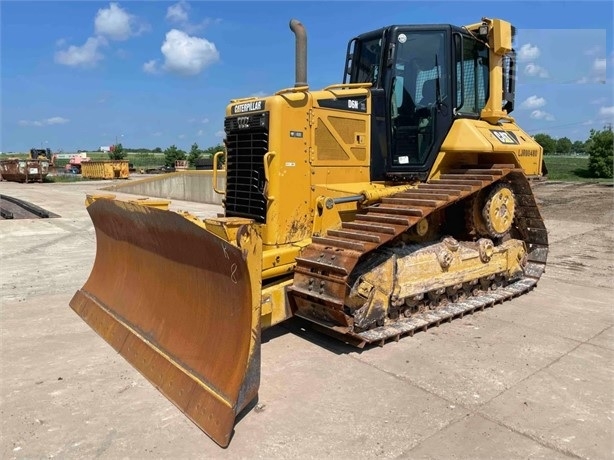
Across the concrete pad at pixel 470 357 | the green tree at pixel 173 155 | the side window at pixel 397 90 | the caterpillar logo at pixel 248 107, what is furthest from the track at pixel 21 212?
the green tree at pixel 173 155

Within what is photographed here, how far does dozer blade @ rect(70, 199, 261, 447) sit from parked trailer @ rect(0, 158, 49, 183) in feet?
113

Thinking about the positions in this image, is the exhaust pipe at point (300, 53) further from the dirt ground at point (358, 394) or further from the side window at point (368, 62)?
the dirt ground at point (358, 394)

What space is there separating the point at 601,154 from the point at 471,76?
26890mm

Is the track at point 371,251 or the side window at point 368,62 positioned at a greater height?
the side window at point 368,62

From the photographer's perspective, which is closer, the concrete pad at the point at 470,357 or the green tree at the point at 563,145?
the concrete pad at the point at 470,357

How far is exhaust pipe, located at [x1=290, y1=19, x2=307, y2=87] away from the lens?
17.1 ft

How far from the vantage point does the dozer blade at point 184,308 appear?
345 cm

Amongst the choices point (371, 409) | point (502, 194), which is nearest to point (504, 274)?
point (502, 194)

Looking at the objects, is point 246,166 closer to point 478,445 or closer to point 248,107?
point 248,107

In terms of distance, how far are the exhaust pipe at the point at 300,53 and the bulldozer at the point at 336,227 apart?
0.05ft

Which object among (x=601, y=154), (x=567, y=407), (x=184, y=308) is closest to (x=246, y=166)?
(x=184, y=308)

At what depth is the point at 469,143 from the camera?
19.1ft

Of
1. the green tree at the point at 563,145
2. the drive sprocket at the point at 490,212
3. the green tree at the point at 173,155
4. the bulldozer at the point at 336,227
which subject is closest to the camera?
the bulldozer at the point at 336,227

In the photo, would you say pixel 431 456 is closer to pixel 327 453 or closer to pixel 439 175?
pixel 327 453
